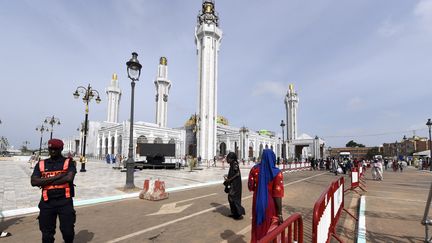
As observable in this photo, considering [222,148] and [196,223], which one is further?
[222,148]

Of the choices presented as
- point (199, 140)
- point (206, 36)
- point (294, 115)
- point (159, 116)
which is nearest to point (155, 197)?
point (199, 140)

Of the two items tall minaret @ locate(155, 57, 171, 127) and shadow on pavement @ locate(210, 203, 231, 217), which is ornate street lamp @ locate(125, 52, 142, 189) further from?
tall minaret @ locate(155, 57, 171, 127)

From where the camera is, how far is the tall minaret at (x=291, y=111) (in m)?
87.2

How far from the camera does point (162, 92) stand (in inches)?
2793

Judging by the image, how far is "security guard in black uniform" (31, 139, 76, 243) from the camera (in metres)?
3.67

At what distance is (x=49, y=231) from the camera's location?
3.74 meters

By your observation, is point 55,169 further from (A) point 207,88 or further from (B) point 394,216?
(A) point 207,88

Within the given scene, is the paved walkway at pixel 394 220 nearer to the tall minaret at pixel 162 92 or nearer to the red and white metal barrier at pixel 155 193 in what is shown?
the red and white metal barrier at pixel 155 193

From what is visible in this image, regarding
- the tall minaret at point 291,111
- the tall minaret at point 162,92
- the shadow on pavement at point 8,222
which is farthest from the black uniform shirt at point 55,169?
the tall minaret at point 291,111

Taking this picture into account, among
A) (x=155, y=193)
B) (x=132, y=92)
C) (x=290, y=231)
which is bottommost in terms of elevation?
(x=155, y=193)

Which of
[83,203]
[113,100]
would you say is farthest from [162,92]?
[83,203]

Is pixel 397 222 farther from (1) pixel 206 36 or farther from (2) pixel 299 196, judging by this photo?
(1) pixel 206 36

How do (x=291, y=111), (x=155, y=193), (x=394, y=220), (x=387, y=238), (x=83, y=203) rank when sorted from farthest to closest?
(x=291, y=111)
(x=155, y=193)
(x=83, y=203)
(x=394, y=220)
(x=387, y=238)

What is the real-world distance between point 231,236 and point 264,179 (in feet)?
6.88
